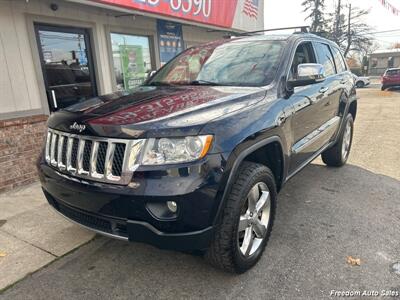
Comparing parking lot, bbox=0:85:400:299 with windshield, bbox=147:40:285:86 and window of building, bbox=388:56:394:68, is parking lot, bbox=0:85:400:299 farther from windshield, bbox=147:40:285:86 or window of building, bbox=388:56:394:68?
window of building, bbox=388:56:394:68

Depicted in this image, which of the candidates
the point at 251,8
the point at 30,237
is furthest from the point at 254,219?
the point at 251,8

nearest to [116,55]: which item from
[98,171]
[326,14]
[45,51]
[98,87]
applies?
[98,87]

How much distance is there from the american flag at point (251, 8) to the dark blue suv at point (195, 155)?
7.49m

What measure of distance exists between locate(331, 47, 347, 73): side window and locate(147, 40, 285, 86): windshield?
184 cm

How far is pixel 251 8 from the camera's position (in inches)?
424

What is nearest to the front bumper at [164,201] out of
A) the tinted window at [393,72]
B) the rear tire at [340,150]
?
the rear tire at [340,150]

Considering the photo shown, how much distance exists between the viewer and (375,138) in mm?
7273

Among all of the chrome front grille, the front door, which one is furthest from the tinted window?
the chrome front grille

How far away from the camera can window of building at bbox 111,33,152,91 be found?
21.7 ft

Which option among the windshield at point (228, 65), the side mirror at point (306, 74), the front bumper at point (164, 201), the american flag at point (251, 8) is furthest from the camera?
the american flag at point (251, 8)

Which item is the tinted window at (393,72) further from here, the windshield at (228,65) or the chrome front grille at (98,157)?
the chrome front grille at (98,157)

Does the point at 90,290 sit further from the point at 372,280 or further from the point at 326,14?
the point at 326,14

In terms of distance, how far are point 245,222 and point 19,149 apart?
3.75m

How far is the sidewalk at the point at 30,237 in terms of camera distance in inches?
111
